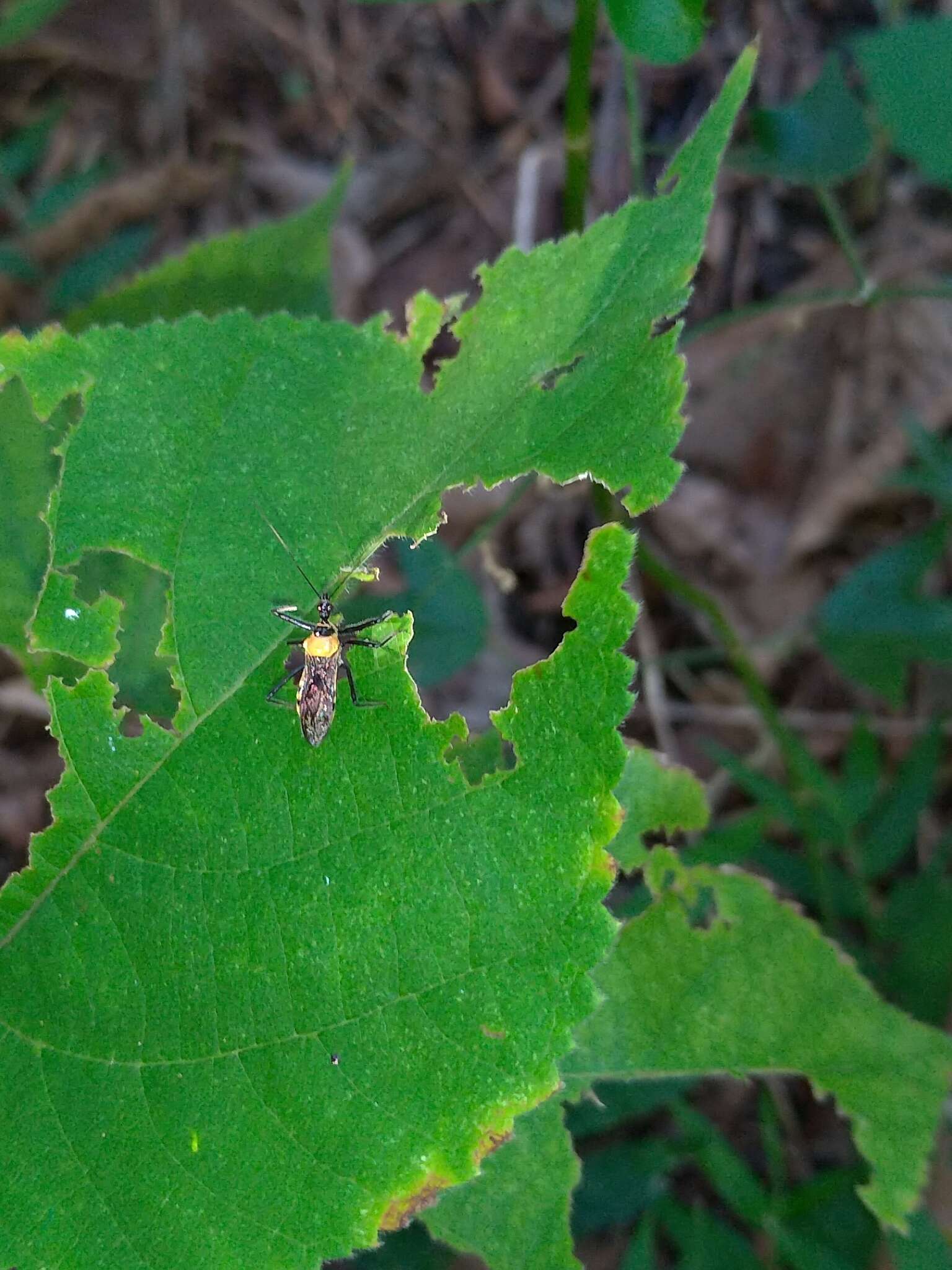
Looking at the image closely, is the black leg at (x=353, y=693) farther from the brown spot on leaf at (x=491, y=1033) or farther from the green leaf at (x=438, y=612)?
the green leaf at (x=438, y=612)

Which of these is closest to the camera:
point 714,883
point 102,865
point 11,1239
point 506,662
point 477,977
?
point 477,977

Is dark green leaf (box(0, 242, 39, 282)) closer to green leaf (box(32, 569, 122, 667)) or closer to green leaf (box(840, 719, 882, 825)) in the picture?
green leaf (box(32, 569, 122, 667))

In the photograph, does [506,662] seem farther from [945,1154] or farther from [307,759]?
[307,759]

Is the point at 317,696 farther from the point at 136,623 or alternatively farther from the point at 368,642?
the point at 136,623

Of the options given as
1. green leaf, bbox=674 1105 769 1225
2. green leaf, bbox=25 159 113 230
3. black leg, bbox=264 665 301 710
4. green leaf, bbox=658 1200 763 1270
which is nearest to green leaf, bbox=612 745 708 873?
black leg, bbox=264 665 301 710

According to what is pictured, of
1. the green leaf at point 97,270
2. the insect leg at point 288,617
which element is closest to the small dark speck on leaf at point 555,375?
the insect leg at point 288,617

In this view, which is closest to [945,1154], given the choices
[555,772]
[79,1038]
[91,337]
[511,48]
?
[555,772]

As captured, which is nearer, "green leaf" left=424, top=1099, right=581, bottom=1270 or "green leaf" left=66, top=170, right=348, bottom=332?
"green leaf" left=424, top=1099, right=581, bottom=1270
